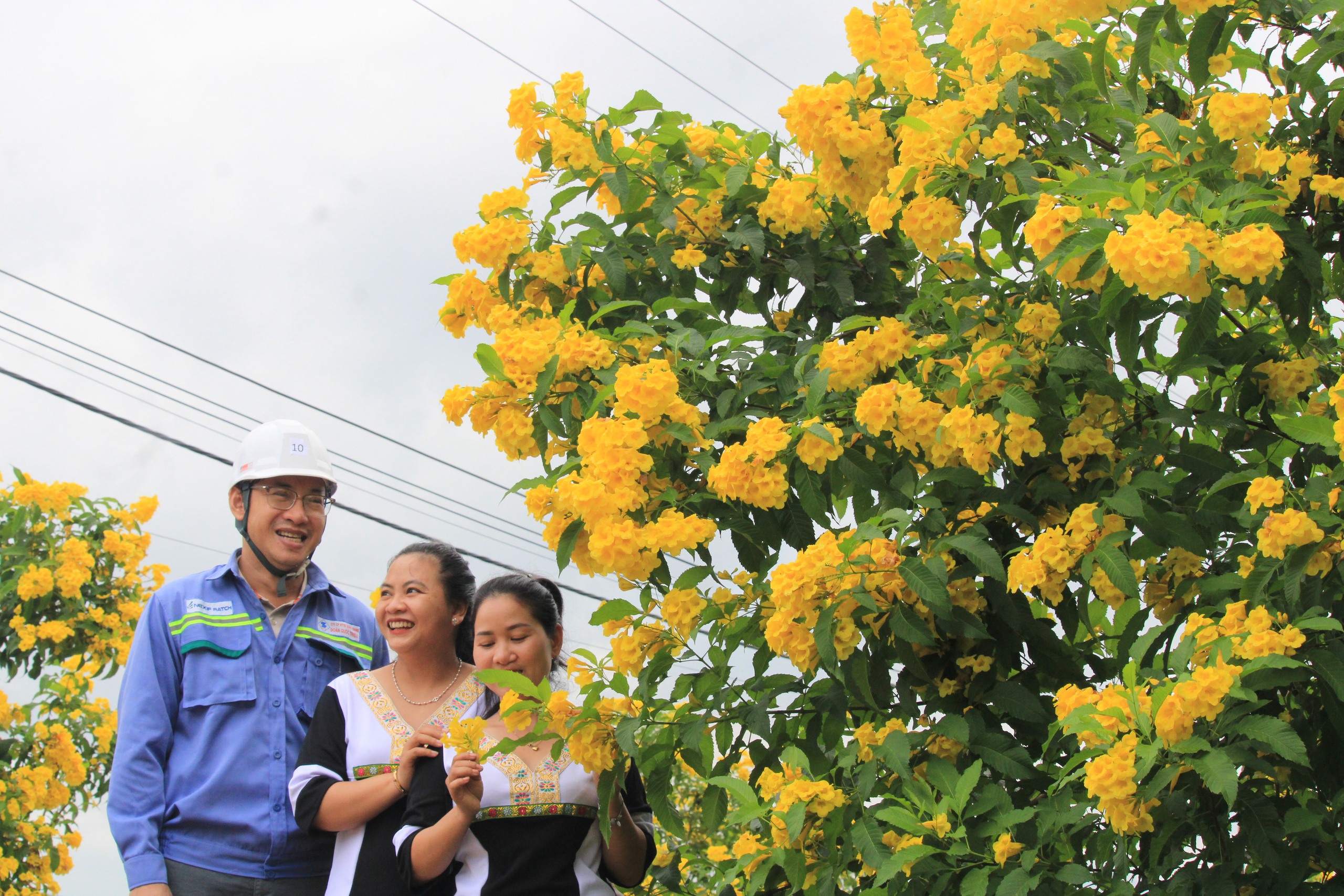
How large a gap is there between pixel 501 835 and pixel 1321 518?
65.3 inches

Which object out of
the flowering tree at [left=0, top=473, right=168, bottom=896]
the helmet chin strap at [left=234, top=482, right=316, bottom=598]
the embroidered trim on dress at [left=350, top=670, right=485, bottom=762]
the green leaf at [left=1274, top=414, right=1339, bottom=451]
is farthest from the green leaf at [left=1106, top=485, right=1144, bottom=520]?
the flowering tree at [left=0, top=473, right=168, bottom=896]

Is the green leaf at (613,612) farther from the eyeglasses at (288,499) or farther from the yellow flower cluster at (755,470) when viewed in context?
the eyeglasses at (288,499)

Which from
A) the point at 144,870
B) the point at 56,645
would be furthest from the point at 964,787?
the point at 56,645

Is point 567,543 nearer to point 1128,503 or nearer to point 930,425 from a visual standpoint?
point 930,425

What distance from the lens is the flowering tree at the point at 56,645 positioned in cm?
685

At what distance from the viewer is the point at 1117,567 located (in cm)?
214

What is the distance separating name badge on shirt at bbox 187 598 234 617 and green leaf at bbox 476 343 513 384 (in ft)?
3.14

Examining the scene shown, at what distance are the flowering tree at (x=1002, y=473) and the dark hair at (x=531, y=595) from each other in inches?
10.9

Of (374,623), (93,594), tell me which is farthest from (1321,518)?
(93,594)

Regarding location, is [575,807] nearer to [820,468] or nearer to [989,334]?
[820,468]

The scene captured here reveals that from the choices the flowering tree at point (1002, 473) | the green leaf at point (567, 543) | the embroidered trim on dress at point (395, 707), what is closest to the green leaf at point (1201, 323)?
the flowering tree at point (1002, 473)

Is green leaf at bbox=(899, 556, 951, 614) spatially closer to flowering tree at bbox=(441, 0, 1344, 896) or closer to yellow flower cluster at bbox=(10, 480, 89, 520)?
flowering tree at bbox=(441, 0, 1344, 896)

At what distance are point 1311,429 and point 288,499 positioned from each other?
2.26 metres

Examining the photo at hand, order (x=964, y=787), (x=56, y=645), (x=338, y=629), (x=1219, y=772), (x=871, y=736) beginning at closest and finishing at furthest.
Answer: (x=1219, y=772) < (x=964, y=787) < (x=871, y=736) < (x=338, y=629) < (x=56, y=645)
